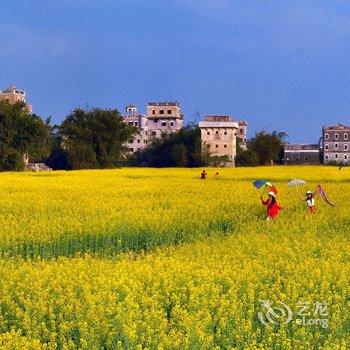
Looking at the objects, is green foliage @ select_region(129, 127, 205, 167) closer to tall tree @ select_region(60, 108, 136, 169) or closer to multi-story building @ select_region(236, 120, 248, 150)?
tall tree @ select_region(60, 108, 136, 169)

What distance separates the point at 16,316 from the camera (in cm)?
923

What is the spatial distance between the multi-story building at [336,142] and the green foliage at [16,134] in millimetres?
97206

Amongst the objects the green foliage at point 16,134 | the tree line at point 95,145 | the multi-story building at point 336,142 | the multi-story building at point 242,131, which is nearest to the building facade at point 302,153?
the multi-story building at point 336,142

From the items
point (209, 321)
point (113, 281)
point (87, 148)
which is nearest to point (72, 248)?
point (113, 281)

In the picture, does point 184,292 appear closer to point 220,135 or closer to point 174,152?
point 174,152

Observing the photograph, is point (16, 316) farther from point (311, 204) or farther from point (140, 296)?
point (311, 204)

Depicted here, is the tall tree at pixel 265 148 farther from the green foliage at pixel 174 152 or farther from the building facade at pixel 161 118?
the building facade at pixel 161 118

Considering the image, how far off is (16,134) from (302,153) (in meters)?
104

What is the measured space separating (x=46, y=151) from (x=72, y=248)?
6220 cm

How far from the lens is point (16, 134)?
76312 mm

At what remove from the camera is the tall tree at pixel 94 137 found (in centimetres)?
8581

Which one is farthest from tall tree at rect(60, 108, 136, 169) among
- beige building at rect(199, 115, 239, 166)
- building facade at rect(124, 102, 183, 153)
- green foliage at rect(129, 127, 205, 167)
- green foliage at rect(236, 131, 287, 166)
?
building facade at rect(124, 102, 183, 153)

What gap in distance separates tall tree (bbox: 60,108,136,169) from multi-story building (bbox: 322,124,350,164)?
83070 mm

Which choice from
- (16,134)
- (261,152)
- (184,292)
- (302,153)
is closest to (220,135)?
(261,152)
